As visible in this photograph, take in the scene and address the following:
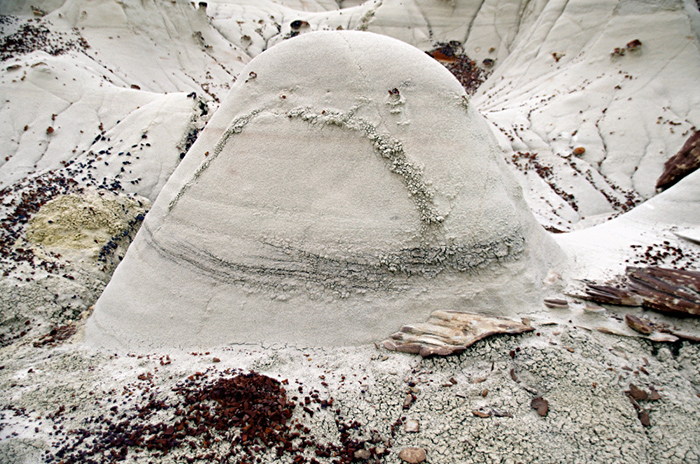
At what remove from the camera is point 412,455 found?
7.98 ft

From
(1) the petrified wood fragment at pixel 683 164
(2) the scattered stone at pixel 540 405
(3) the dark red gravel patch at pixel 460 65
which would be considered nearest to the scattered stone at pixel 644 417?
(2) the scattered stone at pixel 540 405

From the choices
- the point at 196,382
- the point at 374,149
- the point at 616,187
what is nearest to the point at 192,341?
the point at 196,382

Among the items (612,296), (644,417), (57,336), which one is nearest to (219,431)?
(57,336)

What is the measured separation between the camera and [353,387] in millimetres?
2932

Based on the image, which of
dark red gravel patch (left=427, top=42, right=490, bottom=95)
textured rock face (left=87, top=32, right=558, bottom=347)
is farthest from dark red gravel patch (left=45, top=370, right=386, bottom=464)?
dark red gravel patch (left=427, top=42, right=490, bottom=95)

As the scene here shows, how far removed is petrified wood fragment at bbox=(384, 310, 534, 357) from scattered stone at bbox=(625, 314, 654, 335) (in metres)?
0.83

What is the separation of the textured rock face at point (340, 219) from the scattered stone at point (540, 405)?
88cm

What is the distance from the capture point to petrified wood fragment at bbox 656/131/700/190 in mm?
6555

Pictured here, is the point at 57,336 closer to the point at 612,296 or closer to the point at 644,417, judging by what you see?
the point at 644,417

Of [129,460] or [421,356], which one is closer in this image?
[129,460]

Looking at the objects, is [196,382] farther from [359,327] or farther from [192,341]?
[359,327]

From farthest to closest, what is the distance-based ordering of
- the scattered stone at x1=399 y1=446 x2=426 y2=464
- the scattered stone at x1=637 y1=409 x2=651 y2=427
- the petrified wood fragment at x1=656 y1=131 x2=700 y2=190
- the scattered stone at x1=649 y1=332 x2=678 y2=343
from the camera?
Answer: the petrified wood fragment at x1=656 y1=131 x2=700 y2=190, the scattered stone at x1=649 y1=332 x2=678 y2=343, the scattered stone at x1=637 y1=409 x2=651 y2=427, the scattered stone at x1=399 y1=446 x2=426 y2=464

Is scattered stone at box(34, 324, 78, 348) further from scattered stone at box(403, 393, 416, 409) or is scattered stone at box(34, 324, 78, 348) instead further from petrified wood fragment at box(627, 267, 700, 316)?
petrified wood fragment at box(627, 267, 700, 316)

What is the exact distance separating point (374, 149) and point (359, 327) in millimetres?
1589
